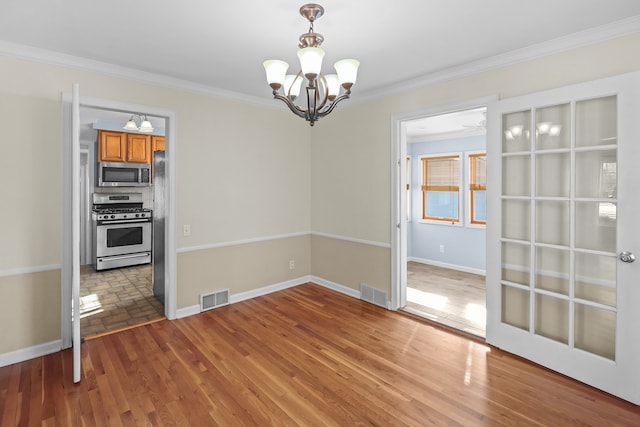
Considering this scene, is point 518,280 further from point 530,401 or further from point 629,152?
point 629,152

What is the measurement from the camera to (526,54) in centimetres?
265

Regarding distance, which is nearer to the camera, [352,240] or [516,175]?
[516,175]

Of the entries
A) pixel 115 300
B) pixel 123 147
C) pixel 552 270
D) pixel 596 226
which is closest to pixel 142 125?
pixel 123 147

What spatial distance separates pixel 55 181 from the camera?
2779mm

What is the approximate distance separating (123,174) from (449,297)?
5.65m

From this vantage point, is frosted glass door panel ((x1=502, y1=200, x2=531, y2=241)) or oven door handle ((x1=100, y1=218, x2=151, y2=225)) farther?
oven door handle ((x1=100, y1=218, x2=151, y2=225))

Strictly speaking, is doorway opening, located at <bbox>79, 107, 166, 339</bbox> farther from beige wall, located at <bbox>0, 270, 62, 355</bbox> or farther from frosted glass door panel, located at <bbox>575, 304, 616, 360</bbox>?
frosted glass door panel, located at <bbox>575, 304, 616, 360</bbox>

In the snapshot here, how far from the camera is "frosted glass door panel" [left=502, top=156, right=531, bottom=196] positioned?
8.73 feet

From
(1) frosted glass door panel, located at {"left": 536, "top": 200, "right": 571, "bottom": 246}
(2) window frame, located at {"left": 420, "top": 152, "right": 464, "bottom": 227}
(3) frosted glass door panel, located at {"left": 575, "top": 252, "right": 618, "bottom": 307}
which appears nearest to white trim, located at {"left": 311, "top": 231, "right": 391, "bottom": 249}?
(1) frosted glass door panel, located at {"left": 536, "top": 200, "right": 571, "bottom": 246}

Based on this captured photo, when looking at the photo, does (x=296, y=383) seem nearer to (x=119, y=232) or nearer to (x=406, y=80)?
(x=406, y=80)

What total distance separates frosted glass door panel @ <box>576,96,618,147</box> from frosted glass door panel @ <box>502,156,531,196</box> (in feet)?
1.24

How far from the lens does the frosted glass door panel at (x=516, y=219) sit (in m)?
2.68

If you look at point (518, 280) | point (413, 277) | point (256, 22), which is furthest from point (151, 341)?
point (413, 277)

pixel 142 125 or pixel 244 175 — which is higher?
pixel 142 125
